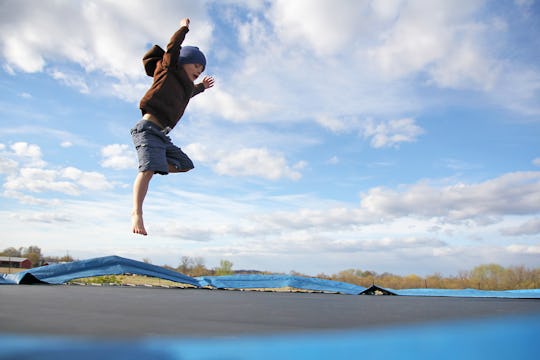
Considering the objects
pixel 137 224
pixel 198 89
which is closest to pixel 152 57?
pixel 198 89

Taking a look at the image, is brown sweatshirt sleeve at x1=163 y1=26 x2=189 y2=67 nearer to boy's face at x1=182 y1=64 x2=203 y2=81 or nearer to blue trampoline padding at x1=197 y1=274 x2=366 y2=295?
boy's face at x1=182 y1=64 x2=203 y2=81

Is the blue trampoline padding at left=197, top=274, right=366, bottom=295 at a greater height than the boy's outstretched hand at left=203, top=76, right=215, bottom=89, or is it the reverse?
the boy's outstretched hand at left=203, top=76, right=215, bottom=89

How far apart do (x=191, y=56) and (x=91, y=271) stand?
1757 millimetres

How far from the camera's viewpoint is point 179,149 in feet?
7.25

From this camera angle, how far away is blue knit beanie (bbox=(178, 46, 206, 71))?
216 centimetres

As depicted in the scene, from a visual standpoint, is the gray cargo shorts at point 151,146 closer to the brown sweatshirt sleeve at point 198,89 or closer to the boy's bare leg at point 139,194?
the boy's bare leg at point 139,194

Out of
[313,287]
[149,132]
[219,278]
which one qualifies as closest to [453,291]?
[313,287]

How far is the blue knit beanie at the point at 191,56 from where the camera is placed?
7.09 ft

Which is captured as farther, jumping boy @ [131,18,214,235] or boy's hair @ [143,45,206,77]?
boy's hair @ [143,45,206,77]

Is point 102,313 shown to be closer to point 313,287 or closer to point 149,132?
point 149,132

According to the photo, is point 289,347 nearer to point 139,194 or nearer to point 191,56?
point 139,194

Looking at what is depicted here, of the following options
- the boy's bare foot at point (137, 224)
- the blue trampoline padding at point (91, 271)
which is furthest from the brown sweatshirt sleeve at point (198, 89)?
the blue trampoline padding at point (91, 271)

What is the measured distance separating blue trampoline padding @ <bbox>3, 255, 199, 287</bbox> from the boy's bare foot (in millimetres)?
1175

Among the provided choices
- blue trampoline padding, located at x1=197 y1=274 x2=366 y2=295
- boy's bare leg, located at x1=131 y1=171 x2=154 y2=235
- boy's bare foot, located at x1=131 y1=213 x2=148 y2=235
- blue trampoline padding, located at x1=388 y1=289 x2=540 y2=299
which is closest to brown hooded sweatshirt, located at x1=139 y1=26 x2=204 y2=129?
boy's bare leg, located at x1=131 y1=171 x2=154 y2=235
